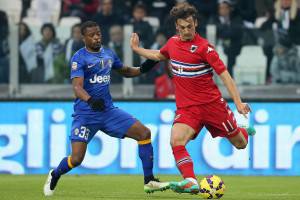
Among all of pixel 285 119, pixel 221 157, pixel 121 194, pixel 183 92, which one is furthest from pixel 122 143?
pixel 183 92

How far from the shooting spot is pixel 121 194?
467 inches

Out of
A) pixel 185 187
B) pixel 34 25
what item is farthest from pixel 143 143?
pixel 34 25

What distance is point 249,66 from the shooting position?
17172 millimetres

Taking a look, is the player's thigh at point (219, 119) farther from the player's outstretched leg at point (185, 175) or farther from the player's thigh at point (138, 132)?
the player's thigh at point (138, 132)

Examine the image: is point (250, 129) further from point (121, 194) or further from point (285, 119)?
point (285, 119)

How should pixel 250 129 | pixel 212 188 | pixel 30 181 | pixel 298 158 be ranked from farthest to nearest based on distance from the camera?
1. pixel 298 158
2. pixel 30 181
3. pixel 250 129
4. pixel 212 188

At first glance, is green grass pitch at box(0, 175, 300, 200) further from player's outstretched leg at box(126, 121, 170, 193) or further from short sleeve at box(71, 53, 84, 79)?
short sleeve at box(71, 53, 84, 79)

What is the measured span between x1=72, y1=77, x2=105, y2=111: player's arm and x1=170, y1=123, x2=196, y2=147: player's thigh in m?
1.13

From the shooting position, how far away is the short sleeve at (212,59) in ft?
34.6

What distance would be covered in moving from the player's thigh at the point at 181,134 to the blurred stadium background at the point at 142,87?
18.6 ft

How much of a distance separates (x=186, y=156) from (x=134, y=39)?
1911 millimetres

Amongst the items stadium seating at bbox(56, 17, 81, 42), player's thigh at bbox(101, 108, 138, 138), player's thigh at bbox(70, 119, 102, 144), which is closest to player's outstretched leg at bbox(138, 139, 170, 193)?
player's thigh at bbox(101, 108, 138, 138)

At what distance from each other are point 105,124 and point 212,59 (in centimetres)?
210

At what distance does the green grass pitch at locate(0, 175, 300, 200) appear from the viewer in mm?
11422
